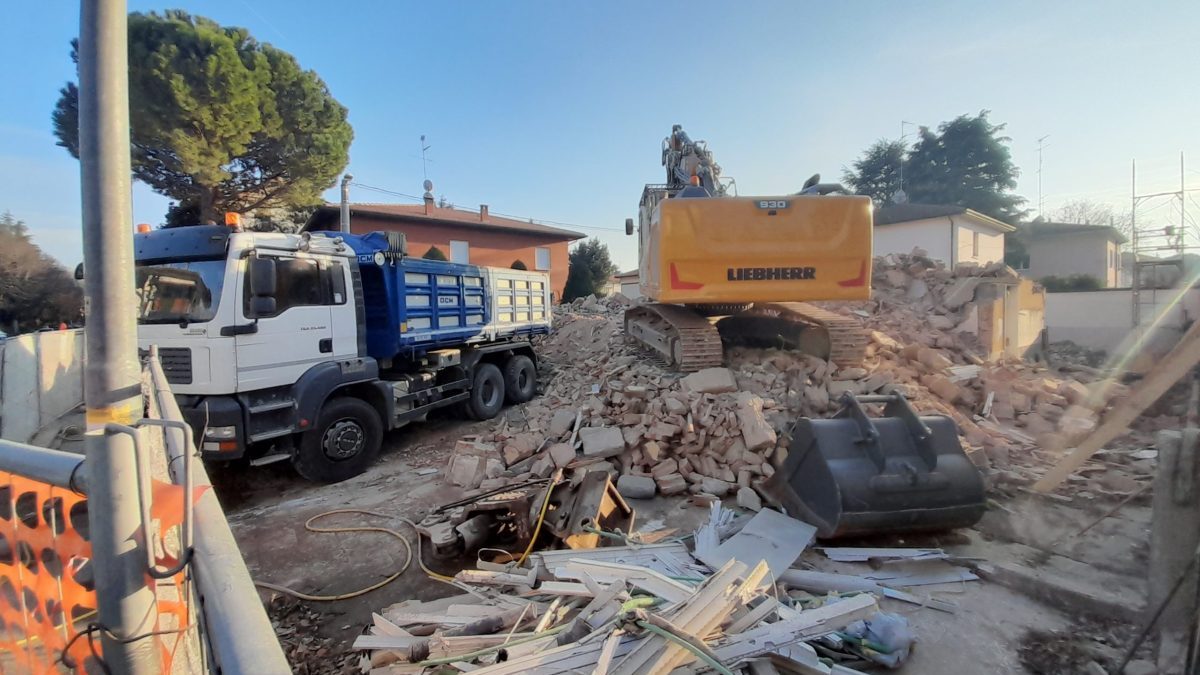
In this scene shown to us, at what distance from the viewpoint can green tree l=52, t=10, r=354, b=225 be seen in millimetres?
16031

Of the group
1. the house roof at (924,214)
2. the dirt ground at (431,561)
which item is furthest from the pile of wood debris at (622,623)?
the house roof at (924,214)

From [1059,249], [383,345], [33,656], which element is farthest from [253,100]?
[1059,249]

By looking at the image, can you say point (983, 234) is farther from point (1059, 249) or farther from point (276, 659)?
point (276, 659)

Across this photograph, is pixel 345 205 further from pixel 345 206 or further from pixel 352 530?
pixel 352 530

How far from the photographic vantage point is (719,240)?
6.71 m

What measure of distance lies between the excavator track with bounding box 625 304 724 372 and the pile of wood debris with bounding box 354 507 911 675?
3.36m

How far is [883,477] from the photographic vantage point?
426 cm

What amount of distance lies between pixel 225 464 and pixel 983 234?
3131cm

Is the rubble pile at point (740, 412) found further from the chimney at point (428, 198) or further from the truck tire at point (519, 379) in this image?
the chimney at point (428, 198)

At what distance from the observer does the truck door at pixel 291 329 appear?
19.0 feet

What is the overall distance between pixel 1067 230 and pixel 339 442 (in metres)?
41.4

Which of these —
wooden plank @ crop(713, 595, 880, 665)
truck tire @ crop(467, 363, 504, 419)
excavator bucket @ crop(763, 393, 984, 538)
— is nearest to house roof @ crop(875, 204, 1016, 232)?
truck tire @ crop(467, 363, 504, 419)

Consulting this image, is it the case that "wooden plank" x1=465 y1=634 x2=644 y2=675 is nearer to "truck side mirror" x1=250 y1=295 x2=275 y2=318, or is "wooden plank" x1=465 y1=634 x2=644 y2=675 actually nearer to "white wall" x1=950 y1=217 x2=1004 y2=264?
"truck side mirror" x1=250 y1=295 x2=275 y2=318

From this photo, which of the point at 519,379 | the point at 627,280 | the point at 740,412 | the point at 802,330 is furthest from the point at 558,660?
the point at 627,280
